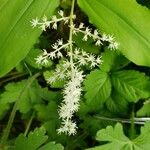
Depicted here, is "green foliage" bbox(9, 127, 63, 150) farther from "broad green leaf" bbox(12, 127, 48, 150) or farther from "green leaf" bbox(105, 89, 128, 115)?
"green leaf" bbox(105, 89, 128, 115)

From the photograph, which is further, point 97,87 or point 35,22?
point 97,87

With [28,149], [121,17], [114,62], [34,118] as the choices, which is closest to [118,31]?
[121,17]

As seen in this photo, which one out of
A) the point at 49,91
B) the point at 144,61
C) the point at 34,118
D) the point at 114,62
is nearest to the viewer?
the point at 144,61

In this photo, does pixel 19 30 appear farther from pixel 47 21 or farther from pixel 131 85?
pixel 131 85

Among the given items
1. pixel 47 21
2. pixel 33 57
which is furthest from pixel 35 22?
pixel 33 57

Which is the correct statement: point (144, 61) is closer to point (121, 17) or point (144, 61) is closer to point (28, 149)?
point (121, 17)

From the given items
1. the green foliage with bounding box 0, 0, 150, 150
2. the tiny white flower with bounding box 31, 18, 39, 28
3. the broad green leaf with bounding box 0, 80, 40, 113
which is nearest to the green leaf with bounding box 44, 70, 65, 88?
the green foliage with bounding box 0, 0, 150, 150
